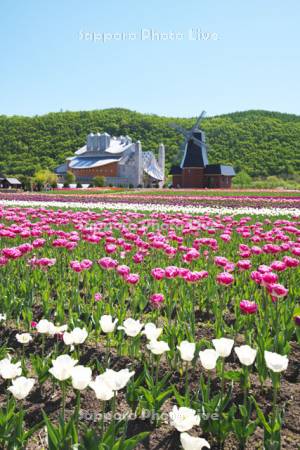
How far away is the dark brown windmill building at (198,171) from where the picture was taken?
48156mm

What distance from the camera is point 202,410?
2479 millimetres

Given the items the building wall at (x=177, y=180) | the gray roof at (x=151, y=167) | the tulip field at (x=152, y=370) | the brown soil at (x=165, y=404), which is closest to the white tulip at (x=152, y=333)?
the tulip field at (x=152, y=370)

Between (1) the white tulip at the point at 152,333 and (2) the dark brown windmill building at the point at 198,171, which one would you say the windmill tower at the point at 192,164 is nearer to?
(2) the dark brown windmill building at the point at 198,171

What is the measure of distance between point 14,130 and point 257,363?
116 metres

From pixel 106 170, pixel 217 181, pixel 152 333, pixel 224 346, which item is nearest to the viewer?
pixel 224 346

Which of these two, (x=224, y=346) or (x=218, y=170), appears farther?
(x=218, y=170)

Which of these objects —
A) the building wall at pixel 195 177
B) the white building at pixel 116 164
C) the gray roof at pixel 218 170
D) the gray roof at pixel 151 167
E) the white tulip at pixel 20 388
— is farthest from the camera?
the gray roof at pixel 151 167

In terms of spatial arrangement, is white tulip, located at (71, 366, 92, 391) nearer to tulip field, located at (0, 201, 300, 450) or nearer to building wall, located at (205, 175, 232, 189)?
tulip field, located at (0, 201, 300, 450)

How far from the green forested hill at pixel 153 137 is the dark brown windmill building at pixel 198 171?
28.6 meters

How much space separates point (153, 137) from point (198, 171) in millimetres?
62733

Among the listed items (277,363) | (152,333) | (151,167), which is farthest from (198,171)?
(277,363)

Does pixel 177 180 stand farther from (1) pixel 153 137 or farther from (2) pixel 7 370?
(1) pixel 153 137

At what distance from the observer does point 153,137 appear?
109 meters

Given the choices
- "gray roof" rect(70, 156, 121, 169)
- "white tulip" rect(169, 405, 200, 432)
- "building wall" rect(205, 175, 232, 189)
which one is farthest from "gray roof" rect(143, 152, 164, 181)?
"white tulip" rect(169, 405, 200, 432)
